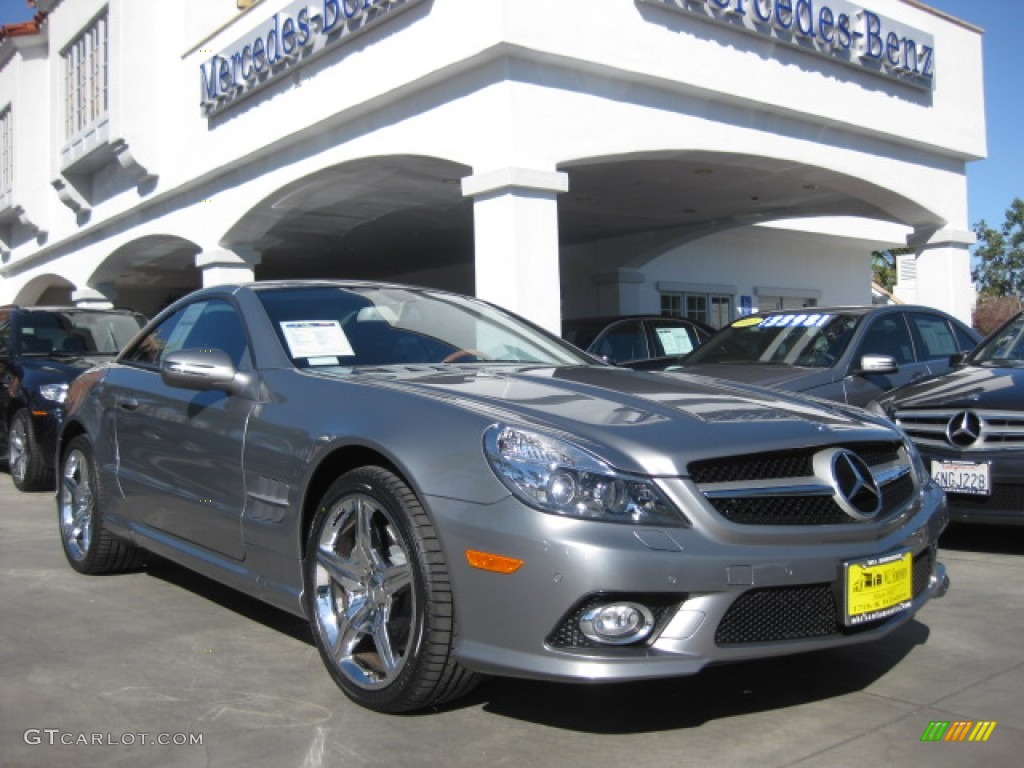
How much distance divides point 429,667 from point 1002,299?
44.4 m

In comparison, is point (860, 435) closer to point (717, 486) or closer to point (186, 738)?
point (717, 486)

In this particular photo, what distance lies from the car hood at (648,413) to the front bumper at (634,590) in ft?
0.82

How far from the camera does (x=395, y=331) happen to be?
4406 mm

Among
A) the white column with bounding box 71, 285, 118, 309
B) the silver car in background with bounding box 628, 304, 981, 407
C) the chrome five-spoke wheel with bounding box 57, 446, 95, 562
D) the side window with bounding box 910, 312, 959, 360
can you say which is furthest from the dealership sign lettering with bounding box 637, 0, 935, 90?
the white column with bounding box 71, 285, 118, 309

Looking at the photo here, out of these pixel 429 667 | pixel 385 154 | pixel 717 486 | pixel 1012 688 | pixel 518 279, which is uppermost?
pixel 385 154

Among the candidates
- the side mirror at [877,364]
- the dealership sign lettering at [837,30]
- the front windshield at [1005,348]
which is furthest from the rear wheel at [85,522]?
the dealership sign lettering at [837,30]

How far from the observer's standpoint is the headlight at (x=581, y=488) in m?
2.93

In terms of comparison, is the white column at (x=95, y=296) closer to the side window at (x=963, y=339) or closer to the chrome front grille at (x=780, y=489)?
the side window at (x=963, y=339)

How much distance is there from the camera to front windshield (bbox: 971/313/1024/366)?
6715mm

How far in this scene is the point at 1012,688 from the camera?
3.55 metres

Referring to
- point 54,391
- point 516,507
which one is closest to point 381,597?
point 516,507

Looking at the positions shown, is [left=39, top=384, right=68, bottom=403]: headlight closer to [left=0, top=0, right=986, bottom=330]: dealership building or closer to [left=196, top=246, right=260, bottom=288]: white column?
[left=0, top=0, right=986, bottom=330]: dealership building

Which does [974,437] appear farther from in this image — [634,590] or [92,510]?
[92,510]

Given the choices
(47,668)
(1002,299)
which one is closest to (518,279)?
(47,668)
